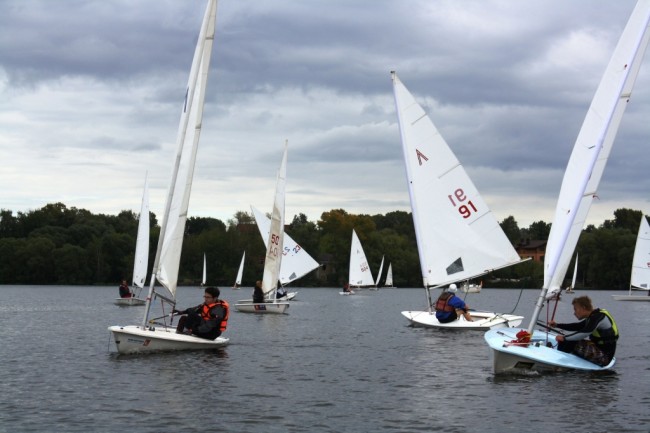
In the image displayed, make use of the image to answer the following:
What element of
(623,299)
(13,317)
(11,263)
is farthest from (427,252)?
(11,263)

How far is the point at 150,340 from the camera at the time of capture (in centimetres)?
2136

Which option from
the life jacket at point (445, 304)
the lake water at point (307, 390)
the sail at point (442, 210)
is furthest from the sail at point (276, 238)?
the lake water at point (307, 390)

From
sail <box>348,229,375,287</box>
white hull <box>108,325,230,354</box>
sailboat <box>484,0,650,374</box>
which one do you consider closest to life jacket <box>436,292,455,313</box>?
white hull <box>108,325,230,354</box>

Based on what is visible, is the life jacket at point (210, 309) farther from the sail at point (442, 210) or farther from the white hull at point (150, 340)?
the sail at point (442, 210)

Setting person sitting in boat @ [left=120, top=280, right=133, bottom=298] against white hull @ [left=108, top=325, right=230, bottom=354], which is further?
person sitting in boat @ [left=120, top=280, right=133, bottom=298]

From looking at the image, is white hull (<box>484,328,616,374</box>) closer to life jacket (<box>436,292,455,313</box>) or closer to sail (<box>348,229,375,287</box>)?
life jacket (<box>436,292,455,313</box>)

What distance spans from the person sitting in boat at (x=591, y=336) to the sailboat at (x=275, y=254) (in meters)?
22.6

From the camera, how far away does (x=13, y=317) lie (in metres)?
41.0

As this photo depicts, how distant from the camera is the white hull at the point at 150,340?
21234 millimetres

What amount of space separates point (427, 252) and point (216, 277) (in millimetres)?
97638

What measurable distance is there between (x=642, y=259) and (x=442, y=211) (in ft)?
132

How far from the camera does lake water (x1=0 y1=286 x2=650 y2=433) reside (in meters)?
14.0

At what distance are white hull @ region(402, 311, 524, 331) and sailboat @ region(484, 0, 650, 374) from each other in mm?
8973

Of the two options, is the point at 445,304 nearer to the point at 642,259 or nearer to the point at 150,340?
the point at 150,340
